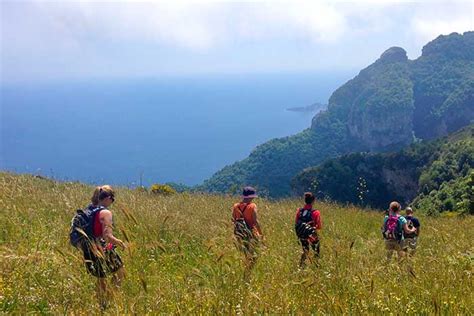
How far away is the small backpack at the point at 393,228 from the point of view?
7902 millimetres

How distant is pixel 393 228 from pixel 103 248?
574cm

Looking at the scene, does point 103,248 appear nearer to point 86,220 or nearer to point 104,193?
point 86,220

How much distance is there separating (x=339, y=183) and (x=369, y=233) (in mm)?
75436

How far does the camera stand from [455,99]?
17088 centimetres

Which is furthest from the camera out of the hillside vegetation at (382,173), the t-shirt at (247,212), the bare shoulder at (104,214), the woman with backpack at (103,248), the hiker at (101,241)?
the hillside vegetation at (382,173)

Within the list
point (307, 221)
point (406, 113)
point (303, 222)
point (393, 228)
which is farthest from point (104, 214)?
point (406, 113)

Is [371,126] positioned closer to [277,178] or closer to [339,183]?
[277,178]

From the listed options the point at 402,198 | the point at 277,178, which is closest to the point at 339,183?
the point at 402,198

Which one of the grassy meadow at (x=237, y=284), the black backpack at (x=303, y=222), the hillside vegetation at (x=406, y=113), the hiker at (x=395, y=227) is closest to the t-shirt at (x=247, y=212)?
the black backpack at (x=303, y=222)

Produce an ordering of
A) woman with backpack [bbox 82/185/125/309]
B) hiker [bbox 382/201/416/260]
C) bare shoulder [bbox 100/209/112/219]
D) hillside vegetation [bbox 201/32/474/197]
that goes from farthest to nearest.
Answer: hillside vegetation [bbox 201/32/474/197], hiker [bbox 382/201/416/260], bare shoulder [bbox 100/209/112/219], woman with backpack [bbox 82/185/125/309]

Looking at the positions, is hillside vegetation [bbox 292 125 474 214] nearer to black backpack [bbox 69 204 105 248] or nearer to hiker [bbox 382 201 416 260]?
hiker [bbox 382 201 416 260]

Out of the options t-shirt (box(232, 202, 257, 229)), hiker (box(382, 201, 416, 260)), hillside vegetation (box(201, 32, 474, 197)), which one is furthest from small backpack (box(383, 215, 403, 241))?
hillside vegetation (box(201, 32, 474, 197))

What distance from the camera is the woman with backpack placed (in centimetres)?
372

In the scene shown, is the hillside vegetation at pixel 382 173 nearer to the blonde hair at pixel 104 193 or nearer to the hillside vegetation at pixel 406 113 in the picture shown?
the hillside vegetation at pixel 406 113
